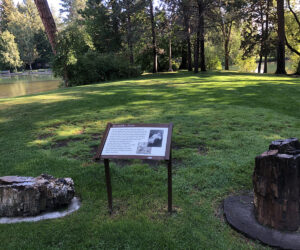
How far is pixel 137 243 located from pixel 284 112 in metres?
7.18

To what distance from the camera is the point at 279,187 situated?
2.89 m

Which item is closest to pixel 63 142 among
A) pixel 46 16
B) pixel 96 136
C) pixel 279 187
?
pixel 96 136

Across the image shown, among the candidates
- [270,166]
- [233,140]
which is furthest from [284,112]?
[270,166]

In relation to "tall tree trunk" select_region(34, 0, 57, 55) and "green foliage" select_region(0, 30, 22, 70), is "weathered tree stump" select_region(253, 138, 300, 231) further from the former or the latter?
"green foliage" select_region(0, 30, 22, 70)

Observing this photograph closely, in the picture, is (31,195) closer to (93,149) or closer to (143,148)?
(143,148)

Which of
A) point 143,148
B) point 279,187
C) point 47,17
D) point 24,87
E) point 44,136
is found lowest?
point 44,136

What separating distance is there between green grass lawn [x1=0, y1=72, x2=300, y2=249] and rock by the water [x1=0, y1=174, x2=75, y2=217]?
9.7 inches

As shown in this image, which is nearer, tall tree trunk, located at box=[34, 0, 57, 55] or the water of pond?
tall tree trunk, located at box=[34, 0, 57, 55]

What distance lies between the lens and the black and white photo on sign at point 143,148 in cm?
305

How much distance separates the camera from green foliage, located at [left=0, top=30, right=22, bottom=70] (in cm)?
5578

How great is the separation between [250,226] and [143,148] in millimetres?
1544

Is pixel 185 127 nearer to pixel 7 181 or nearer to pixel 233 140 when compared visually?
pixel 233 140

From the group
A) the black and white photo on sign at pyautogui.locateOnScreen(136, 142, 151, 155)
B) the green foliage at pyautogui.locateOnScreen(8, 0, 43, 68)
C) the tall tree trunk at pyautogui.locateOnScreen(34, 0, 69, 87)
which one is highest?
the green foliage at pyautogui.locateOnScreen(8, 0, 43, 68)

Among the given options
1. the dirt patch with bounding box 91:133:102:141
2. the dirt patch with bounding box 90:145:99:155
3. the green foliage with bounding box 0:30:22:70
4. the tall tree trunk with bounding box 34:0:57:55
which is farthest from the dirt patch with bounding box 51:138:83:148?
the green foliage with bounding box 0:30:22:70
